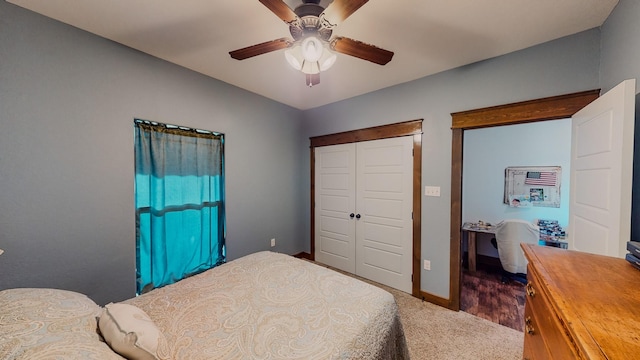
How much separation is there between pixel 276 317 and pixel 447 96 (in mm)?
2613

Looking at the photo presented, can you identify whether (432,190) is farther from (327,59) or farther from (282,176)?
(282,176)

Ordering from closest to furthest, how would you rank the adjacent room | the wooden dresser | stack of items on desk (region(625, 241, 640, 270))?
1. the wooden dresser
2. stack of items on desk (region(625, 241, 640, 270))
3. the adjacent room

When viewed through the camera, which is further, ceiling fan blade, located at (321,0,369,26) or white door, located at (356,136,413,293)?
white door, located at (356,136,413,293)

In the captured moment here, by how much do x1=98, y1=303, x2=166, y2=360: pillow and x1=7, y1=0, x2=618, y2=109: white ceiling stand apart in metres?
1.86

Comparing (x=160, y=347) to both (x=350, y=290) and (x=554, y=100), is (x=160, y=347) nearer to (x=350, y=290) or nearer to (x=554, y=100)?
(x=350, y=290)

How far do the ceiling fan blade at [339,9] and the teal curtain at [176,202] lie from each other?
1977mm

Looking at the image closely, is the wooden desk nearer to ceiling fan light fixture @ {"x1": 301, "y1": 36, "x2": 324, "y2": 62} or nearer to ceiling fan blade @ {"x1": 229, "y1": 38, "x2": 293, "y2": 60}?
ceiling fan light fixture @ {"x1": 301, "y1": 36, "x2": 324, "y2": 62}

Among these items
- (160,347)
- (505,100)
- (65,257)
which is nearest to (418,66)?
(505,100)

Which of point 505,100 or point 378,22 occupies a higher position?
point 378,22

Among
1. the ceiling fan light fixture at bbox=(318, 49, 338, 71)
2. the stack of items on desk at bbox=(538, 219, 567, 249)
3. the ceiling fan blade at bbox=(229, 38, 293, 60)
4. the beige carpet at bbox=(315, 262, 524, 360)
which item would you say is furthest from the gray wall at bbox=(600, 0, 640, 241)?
the stack of items on desk at bbox=(538, 219, 567, 249)

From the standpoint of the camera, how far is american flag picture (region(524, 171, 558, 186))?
3.42 metres

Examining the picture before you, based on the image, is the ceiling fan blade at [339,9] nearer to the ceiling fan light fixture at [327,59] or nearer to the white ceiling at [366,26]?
the ceiling fan light fixture at [327,59]

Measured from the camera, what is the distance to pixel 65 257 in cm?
172

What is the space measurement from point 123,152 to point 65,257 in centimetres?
92
